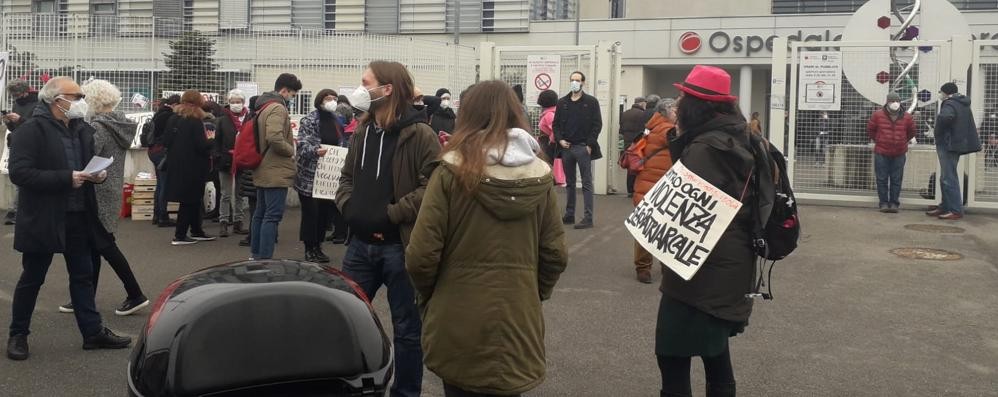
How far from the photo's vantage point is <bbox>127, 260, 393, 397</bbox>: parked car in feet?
10.8

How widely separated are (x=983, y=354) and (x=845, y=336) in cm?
88

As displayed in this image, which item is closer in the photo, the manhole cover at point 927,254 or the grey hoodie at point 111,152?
the grey hoodie at point 111,152

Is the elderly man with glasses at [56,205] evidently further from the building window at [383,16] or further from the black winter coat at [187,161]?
the building window at [383,16]

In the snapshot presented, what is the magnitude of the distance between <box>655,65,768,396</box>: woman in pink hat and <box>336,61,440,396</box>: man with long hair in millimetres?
1269

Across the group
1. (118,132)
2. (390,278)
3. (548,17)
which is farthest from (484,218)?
(548,17)

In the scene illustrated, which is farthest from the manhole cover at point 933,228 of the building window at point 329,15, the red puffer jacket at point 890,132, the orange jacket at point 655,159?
the building window at point 329,15

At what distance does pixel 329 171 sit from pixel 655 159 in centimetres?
281

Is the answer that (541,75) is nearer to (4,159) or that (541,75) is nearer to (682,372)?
(4,159)

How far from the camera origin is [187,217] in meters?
10.8

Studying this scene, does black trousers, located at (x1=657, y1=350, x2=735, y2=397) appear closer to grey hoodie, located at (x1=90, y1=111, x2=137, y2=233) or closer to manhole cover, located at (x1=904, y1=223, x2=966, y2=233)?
grey hoodie, located at (x1=90, y1=111, x2=137, y2=233)

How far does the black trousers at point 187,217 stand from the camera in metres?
10.8

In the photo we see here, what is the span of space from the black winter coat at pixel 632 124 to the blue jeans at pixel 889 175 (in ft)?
11.5

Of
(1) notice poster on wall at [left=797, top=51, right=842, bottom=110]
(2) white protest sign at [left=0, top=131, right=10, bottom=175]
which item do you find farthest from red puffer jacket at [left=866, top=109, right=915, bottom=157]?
(2) white protest sign at [left=0, top=131, right=10, bottom=175]

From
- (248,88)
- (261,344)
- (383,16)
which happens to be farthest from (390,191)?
(383,16)
